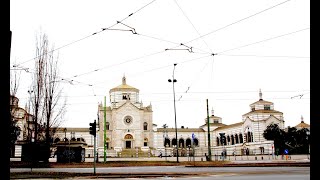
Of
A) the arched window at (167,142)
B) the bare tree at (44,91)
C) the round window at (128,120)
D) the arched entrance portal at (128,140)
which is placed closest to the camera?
the bare tree at (44,91)

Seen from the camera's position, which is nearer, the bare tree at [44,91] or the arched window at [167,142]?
the bare tree at [44,91]

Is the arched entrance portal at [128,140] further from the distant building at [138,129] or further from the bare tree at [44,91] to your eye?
the bare tree at [44,91]

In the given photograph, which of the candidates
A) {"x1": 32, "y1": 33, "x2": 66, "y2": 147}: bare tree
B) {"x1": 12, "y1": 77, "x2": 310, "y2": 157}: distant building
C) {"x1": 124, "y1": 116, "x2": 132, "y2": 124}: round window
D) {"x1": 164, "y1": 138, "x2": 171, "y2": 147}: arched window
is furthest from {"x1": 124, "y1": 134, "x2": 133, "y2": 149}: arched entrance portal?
{"x1": 32, "y1": 33, "x2": 66, "y2": 147}: bare tree

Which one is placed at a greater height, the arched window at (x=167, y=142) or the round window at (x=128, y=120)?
the round window at (x=128, y=120)

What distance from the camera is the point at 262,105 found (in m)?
112

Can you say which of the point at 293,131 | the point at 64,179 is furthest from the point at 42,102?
the point at 293,131

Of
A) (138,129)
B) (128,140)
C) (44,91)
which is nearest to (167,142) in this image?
(138,129)

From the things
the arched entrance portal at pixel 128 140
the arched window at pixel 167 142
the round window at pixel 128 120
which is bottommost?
the arched window at pixel 167 142

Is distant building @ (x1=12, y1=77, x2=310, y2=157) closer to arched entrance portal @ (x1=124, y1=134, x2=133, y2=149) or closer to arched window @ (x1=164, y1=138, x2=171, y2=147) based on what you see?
arched entrance portal @ (x1=124, y1=134, x2=133, y2=149)

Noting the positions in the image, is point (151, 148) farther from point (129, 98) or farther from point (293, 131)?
point (293, 131)

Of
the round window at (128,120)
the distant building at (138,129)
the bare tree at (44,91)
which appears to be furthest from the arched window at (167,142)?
the bare tree at (44,91)

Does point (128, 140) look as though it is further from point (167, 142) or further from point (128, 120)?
point (167, 142)

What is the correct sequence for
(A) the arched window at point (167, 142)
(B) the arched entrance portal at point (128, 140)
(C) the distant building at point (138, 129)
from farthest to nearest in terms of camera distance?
(A) the arched window at point (167, 142)
(B) the arched entrance portal at point (128, 140)
(C) the distant building at point (138, 129)

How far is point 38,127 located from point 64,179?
16.7 metres
